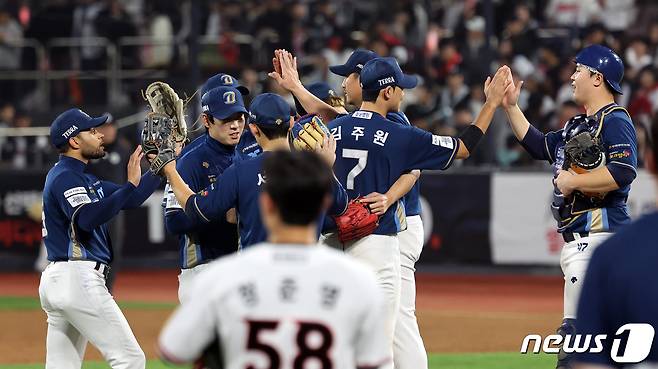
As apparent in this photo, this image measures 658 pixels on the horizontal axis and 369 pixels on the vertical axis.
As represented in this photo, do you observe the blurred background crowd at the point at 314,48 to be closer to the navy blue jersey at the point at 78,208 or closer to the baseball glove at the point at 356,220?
the baseball glove at the point at 356,220

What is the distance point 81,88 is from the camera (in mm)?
21172

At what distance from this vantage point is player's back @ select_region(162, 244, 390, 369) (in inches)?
148

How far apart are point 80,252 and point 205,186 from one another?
2.99 ft

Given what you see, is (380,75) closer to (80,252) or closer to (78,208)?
(78,208)

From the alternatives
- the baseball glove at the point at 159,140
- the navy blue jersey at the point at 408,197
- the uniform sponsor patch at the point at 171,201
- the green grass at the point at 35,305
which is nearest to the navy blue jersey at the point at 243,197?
the baseball glove at the point at 159,140

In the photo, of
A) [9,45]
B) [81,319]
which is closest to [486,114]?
[81,319]

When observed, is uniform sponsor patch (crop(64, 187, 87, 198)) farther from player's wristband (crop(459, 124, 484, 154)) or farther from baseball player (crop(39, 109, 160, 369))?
player's wristband (crop(459, 124, 484, 154))

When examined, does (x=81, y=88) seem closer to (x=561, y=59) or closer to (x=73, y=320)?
(x=561, y=59)

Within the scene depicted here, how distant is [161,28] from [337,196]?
15.5 m

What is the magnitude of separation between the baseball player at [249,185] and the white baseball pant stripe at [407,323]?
1707 millimetres

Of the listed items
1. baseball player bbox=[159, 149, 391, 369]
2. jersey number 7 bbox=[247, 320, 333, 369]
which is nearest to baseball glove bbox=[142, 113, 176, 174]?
baseball player bbox=[159, 149, 391, 369]

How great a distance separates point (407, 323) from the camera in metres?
7.86

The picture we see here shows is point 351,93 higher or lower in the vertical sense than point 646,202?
higher

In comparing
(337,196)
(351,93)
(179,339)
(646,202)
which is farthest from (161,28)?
(179,339)
